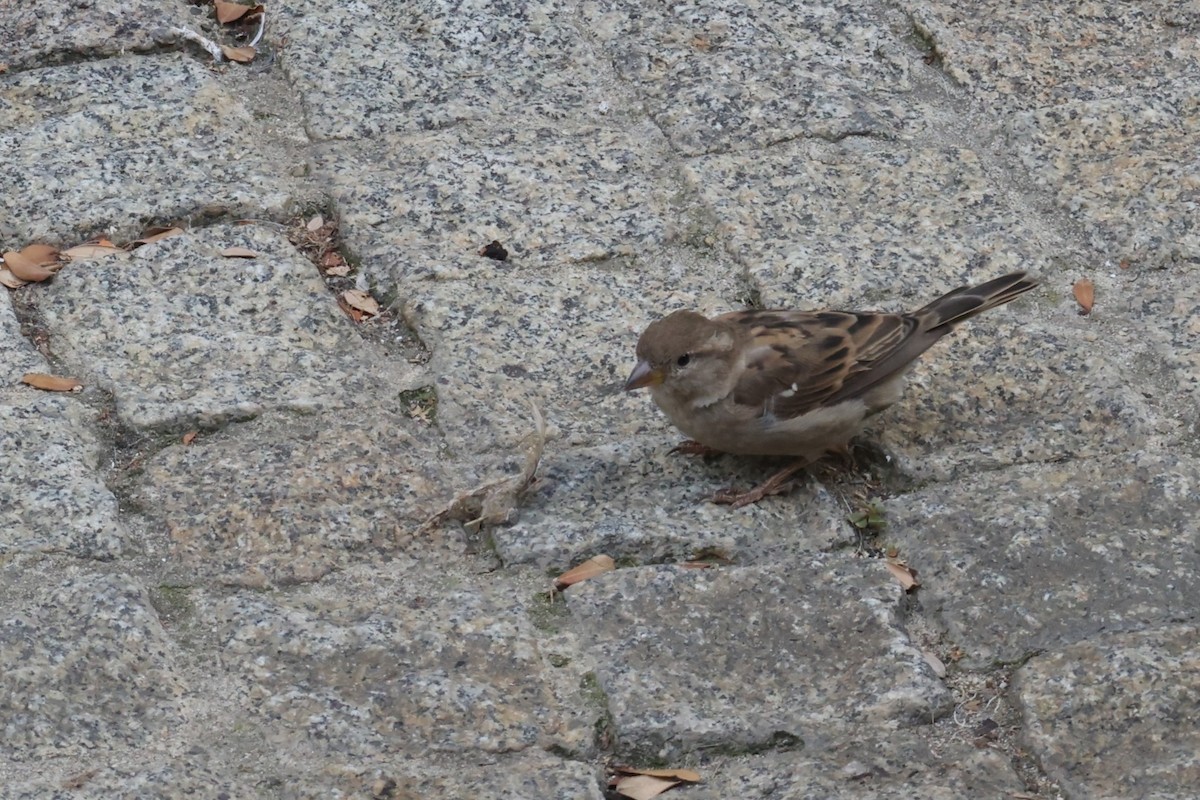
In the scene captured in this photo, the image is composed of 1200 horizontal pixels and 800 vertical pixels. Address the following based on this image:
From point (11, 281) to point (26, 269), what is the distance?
0.05 m

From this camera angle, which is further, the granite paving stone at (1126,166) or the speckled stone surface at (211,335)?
the granite paving stone at (1126,166)

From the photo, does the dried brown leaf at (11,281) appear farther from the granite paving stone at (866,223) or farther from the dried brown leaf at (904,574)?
the dried brown leaf at (904,574)

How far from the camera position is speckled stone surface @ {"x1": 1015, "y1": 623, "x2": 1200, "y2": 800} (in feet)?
9.85

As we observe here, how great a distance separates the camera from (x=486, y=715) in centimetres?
313

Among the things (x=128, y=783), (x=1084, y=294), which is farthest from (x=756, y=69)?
(x=128, y=783)

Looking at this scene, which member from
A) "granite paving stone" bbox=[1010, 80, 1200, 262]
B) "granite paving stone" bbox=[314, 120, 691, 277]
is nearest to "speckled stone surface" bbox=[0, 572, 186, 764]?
"granite paving stone" bbox=[314, 120, 691, 277]

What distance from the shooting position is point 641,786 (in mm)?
3031

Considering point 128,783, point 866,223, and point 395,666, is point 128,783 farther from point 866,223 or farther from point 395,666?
point 866,223

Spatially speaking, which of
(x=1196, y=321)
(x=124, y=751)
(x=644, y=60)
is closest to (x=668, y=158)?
(x=644, y=60)

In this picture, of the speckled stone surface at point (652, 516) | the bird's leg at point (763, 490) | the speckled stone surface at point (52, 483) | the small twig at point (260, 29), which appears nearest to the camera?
the speckled stone surface at point (52, 483)

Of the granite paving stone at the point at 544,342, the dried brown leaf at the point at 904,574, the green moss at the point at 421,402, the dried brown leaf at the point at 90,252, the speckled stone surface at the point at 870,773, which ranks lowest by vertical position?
the dried brown leaf at the point at 90,252

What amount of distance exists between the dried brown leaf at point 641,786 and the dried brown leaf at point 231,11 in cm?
314

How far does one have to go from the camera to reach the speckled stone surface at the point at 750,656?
313 cm

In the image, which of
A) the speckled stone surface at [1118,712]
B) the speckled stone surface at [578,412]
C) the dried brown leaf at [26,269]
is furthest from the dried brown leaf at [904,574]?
the dried brown leaf at [26,269]
